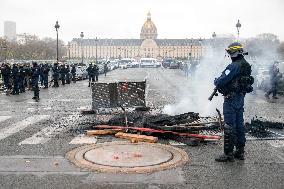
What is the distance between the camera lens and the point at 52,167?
668 cm

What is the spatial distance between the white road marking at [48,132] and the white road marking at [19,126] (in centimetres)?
70

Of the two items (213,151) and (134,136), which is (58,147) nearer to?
(134,136)

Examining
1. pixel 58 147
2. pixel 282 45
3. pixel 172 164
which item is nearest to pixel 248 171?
pixel 172 164

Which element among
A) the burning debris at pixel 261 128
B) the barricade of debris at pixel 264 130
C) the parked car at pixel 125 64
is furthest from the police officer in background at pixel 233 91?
the parked car at pixel 125 64

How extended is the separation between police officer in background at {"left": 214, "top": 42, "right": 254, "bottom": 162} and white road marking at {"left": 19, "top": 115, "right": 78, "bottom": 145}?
4123 millimetres

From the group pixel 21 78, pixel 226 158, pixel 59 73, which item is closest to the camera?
pixel 226 158

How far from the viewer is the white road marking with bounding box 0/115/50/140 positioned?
394 inches

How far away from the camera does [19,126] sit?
11.1m

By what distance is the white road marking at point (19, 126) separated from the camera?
394 inches

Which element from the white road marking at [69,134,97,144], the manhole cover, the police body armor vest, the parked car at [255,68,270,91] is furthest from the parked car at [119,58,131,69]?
the police body armor vest

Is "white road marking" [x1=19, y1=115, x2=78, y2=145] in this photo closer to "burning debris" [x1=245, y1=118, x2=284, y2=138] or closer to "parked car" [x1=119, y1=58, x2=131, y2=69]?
"burning debris" [x1=245, y1=118, x2=284, y2=138]

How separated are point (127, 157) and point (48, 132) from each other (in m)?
3.54

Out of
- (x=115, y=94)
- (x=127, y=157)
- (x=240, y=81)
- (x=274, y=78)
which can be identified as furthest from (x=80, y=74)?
(x=240, y=81)

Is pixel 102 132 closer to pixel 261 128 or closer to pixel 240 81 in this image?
pixel 240 81
